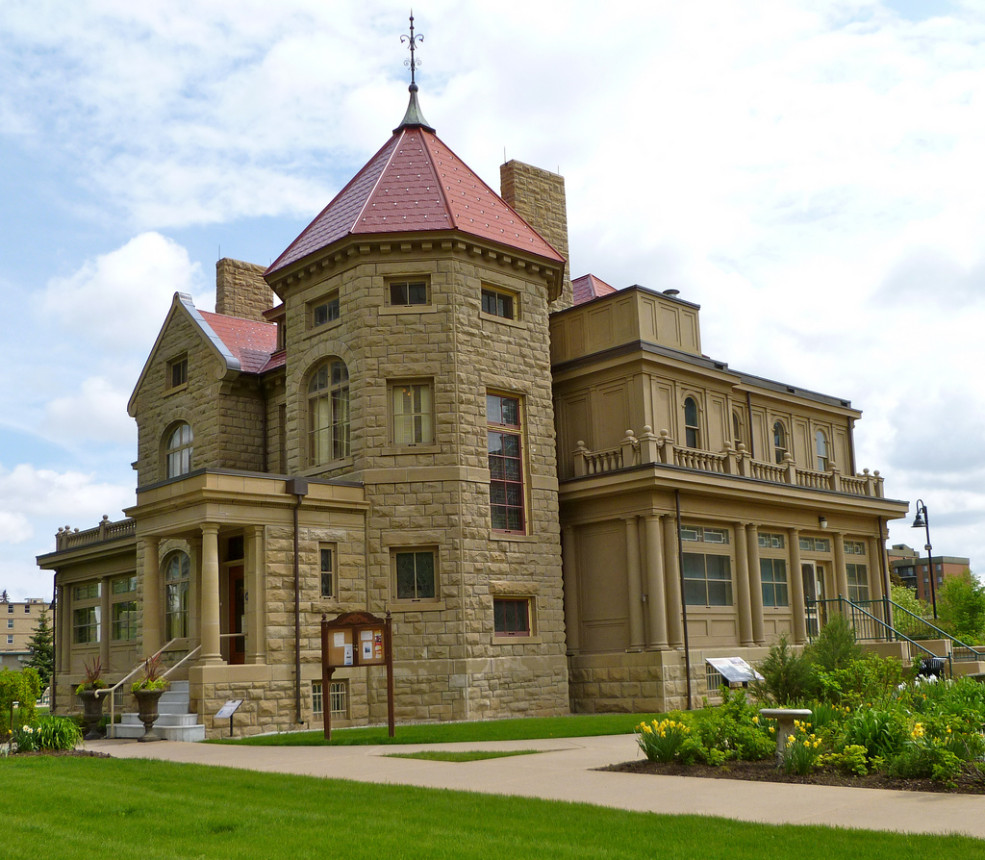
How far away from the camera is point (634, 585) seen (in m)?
24.8

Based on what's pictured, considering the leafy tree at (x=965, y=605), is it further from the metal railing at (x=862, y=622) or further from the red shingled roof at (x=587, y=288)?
the red shingled roof at (x=587, y=288)

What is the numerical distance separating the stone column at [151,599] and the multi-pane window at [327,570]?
3.73 metres

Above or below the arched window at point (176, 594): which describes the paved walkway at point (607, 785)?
below

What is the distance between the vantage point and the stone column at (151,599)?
2353 centimetres

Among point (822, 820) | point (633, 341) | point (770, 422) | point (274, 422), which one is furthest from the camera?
point (770, 422)

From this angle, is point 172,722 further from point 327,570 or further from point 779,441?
point 779,441

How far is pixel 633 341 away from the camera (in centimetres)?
2609

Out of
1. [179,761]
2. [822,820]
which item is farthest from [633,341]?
[822,820]

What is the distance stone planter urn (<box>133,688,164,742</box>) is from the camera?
20344mm

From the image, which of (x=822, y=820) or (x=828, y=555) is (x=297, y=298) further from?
(x=822, y=820)

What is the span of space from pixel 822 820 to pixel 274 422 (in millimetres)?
21904

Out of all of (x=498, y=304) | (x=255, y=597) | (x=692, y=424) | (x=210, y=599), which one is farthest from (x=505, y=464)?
(x=210, y=599)

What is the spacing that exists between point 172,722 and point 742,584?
14.0 metres

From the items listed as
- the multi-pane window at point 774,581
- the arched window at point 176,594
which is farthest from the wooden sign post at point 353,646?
the multi-pane window at point 774,581
